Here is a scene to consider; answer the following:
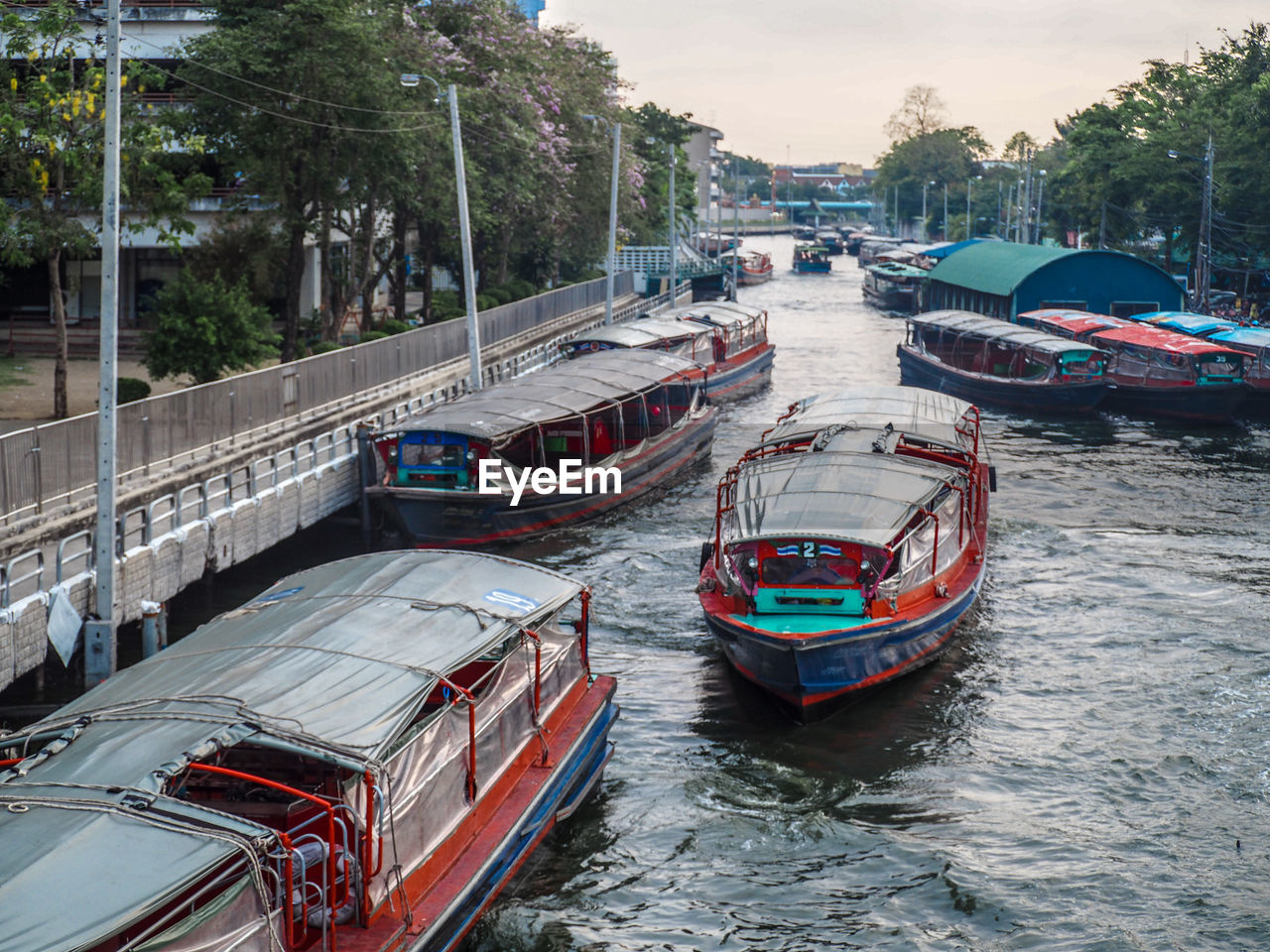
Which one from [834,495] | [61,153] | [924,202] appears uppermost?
[924,202]

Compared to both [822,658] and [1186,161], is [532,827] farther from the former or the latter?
[1186,161]

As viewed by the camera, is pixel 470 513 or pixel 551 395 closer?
pixel 470 513

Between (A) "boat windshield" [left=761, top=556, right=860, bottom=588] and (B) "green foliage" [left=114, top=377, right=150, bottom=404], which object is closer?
(A) "boat windshield" [left=761, top=556, right=860, bottom=588]

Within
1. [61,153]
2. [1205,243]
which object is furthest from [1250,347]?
[61,153]

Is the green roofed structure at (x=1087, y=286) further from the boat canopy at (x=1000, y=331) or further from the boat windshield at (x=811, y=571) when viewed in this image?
the boat windshield at (x=811, y=571)

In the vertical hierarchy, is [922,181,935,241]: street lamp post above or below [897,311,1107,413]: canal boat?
above

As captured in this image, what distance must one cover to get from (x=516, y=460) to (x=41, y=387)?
1377 cm

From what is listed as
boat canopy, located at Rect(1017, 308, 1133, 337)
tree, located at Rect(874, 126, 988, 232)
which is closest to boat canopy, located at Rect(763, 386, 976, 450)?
boat canopy, located at Rect(1017, 308, 1133, 337)

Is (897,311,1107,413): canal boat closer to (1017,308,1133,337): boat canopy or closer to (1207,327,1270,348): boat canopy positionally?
(1017,308,1133,337): boat canopy

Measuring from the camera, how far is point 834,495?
64.5ft

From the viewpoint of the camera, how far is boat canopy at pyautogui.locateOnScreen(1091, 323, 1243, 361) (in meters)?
41.6

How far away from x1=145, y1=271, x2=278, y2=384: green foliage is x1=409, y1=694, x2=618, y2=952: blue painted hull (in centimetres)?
1724

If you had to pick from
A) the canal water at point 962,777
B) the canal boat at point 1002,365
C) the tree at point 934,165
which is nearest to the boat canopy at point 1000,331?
the canal boat at point 1002,365

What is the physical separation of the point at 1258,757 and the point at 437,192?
30.2 meters
